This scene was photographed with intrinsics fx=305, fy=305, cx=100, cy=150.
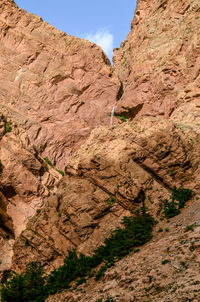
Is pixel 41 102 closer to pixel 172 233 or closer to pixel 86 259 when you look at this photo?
pixel 86 259

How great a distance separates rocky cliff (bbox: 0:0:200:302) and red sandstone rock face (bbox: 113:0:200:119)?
102 millimetres

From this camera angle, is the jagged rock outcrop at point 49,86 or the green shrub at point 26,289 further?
the jagged rock outcrop at point 49,86

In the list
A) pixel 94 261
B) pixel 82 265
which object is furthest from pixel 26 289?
pixel 94 261

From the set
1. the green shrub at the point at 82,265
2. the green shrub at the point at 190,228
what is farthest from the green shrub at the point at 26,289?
the green shrub at the point at 190,228

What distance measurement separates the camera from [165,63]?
25.3 m

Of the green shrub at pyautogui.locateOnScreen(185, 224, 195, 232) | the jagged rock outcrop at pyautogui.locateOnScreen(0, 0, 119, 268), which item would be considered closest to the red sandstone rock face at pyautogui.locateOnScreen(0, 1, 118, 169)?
the jagged rock outcrop at pyautogui.locateOnScreen(0, 0, 119, 268)

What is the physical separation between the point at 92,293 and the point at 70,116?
1956 cm

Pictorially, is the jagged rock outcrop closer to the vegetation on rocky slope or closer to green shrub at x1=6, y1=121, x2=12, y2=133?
green shrub at x1=6, y1=121, x2=12, y2=133

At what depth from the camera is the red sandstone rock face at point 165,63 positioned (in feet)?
→ 76.5

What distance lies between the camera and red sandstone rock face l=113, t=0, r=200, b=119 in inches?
918

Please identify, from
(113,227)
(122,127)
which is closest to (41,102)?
(122,127)

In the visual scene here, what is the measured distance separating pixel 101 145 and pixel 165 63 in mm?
11848

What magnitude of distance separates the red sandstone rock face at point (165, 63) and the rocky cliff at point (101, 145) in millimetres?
102

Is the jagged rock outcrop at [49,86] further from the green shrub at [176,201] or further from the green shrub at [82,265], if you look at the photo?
the green shrub at [176,201]
